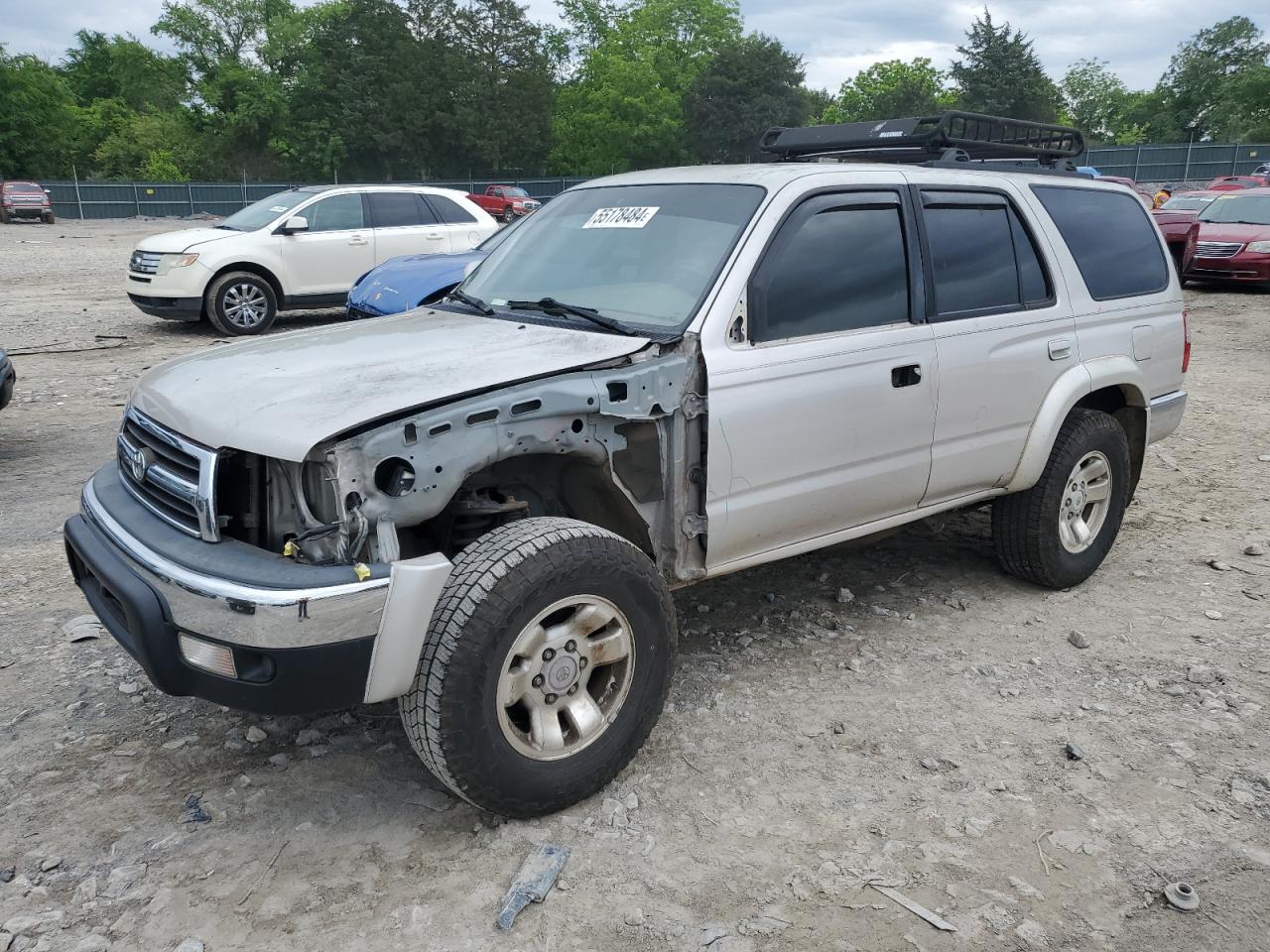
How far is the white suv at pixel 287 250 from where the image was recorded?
37.6ft

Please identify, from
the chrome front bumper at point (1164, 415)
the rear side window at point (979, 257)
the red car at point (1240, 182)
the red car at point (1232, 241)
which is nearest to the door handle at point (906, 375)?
the rear side window at point (979, 257)

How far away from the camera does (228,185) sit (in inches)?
1800

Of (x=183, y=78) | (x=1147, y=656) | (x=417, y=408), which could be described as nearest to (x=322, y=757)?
(x=417, y=408)

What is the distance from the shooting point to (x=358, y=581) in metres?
2.59

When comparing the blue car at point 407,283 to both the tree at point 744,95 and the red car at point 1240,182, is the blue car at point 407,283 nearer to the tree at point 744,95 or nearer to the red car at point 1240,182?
the red car at point 1240,182

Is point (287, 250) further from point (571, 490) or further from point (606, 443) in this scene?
point (606, 443)

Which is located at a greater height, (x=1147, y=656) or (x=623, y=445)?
(x=623, y=445)

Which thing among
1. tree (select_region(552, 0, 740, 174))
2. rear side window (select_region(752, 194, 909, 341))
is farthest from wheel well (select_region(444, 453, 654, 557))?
tree (select_region(552, 0, 740, 174))

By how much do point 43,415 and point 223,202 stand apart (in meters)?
41.6

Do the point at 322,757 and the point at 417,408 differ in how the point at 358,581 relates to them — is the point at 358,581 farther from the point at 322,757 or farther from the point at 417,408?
the point at 322,757

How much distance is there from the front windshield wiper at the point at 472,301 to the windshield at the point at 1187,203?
17.2 meters

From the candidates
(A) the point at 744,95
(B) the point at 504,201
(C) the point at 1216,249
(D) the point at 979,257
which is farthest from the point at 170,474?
(A) the point at 744,95

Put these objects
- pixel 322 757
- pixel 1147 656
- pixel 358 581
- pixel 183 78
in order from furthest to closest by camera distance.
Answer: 1. pixel 183 78
2. pixel 1147 656
3. pixel 322 757
4. pixel 358 581

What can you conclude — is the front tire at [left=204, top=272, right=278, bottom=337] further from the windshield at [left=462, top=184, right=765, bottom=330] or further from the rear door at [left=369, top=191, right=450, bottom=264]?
the windshield at [left=462, top=184, right=765, bottom=330]
